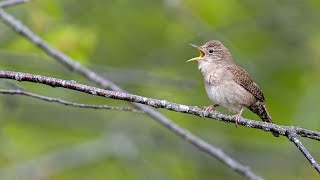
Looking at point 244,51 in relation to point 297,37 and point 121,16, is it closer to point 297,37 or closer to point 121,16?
point 297,37

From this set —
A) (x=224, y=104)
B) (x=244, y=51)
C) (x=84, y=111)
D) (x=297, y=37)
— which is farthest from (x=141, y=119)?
(x=224, y=104)

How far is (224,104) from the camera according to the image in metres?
6.69

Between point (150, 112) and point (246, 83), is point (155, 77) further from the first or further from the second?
point (246, 83)

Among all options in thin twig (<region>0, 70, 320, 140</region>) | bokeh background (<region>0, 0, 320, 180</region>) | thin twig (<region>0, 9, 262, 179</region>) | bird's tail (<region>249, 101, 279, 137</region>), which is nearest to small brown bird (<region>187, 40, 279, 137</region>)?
bird's tail (<region>249, 101, 279, 137</region>)

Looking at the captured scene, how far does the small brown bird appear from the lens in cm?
673

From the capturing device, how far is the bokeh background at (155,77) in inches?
383

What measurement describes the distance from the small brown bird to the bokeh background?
2.21 m

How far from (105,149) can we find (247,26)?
8.02 ft

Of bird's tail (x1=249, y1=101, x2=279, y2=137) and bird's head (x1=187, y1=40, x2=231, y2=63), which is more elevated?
bird's head (x1=187, y1=40, x2=231, y2=63)

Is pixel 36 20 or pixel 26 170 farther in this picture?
pixel 26 170

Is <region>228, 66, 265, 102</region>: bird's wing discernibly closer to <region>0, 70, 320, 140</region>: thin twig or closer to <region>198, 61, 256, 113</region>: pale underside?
<region>198, 61, 256, 113</region>: pale underside

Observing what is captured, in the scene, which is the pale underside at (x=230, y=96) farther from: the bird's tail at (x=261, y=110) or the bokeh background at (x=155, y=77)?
the bokeh background at (x=155, y=77)

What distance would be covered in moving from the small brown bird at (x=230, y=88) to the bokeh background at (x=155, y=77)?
221 centimetres

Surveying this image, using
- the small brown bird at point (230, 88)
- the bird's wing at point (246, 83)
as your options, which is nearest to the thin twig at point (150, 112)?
the small brown bird at point (230, 88)
